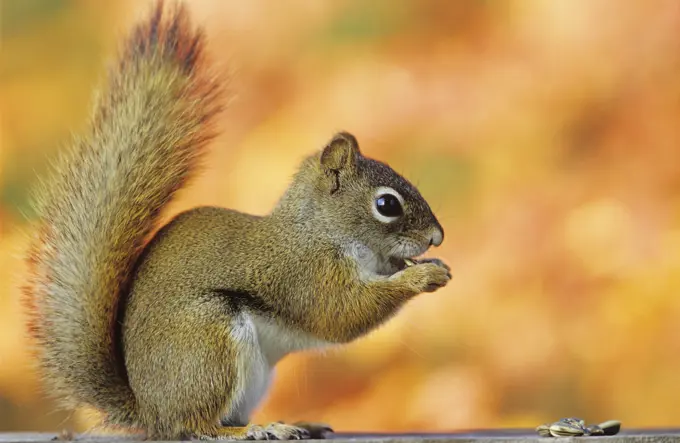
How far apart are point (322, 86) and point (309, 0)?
0.26 m

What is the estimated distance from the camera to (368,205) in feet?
5.51

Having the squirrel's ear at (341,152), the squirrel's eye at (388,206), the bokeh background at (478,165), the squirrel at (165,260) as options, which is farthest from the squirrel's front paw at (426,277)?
the bokeh background at (478,165)

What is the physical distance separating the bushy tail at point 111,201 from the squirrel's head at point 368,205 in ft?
0.72

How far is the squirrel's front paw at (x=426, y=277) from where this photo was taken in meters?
1.58

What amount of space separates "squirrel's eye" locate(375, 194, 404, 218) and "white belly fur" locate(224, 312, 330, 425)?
241 millimetres

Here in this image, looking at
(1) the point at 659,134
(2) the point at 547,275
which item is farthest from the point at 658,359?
(1) the point at 659,134

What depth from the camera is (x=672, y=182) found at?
270cm

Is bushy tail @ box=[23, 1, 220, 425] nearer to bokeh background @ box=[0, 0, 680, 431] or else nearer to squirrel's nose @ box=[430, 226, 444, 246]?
squirrel's nose @ box=[430, 226, 444, 246]

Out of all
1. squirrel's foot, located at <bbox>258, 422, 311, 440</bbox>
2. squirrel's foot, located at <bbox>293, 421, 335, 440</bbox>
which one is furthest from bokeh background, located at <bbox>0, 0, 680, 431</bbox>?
squirrel's foot, located at <bbox>258, 422, 311, 440</bbox>

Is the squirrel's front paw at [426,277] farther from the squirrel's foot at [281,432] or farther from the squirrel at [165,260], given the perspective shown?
the squirrel's foot at [281,432]

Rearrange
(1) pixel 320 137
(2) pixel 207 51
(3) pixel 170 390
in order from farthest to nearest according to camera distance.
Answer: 1. (1) pixel 320 137
2. (2) pixel 207 51
3. (3) pixel 170 390

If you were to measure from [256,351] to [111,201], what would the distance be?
0.34m

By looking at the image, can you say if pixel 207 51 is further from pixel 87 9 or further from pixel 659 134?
pixel 659 134

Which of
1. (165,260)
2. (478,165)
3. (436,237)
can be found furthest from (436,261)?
(478,165)
